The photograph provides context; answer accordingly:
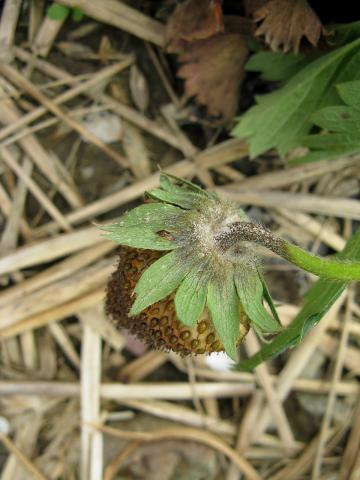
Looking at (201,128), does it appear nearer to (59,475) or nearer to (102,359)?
(102,359)

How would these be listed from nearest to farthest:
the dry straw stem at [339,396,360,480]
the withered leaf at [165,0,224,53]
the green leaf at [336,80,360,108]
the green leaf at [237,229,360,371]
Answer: the green leaf at [237,229,360,371]
the green leaf at [336,80,360,108]
the withered leaf at [165,0,224,53]
the dry straw stem at [339,396,360,480]

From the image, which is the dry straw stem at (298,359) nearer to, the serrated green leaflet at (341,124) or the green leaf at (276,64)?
the serrated green leaflet at (341,124)

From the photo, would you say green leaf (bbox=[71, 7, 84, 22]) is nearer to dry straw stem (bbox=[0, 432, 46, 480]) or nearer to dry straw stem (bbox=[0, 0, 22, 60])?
dry straw stem (bbox=[0, 0, 22, 60])

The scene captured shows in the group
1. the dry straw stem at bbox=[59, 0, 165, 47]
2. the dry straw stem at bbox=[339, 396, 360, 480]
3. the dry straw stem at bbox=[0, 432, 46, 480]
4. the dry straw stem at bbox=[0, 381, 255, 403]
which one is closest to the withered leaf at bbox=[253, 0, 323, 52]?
the dry straw stem at bbox=[59, 0, 165, 47]

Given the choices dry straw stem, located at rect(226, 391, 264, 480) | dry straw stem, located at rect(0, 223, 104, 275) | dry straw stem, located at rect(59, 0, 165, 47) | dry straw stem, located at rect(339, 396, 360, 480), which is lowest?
dry straw stem, located at rect(339, 396, 360, 480)

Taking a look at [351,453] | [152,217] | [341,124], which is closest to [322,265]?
[152,217]

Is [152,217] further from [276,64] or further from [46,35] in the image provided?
[46,35]
